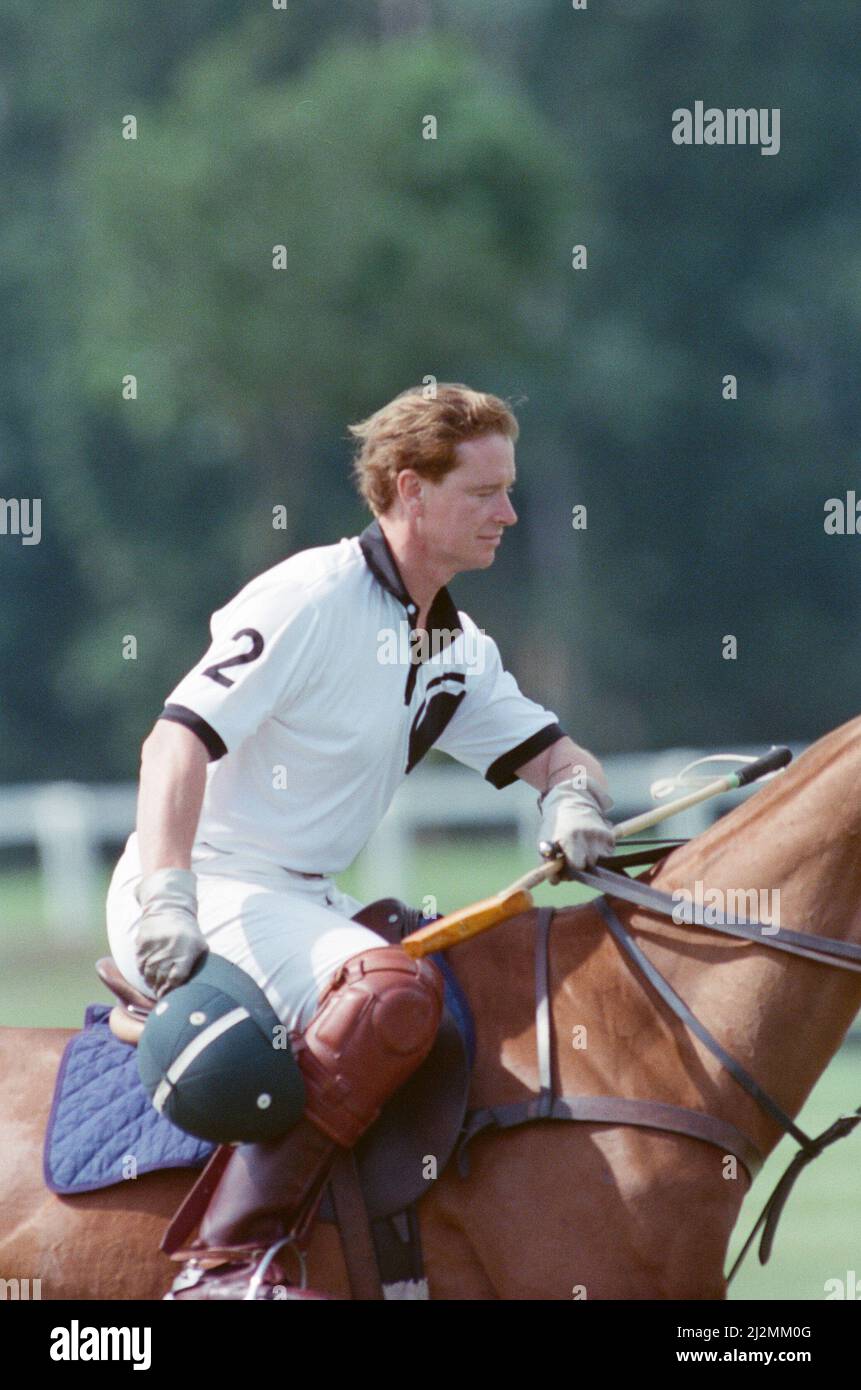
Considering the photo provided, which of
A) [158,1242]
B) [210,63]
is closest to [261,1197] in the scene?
[158,1242]

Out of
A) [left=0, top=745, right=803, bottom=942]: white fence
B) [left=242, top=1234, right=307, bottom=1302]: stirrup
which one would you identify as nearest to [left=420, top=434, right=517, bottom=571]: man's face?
[left=242, top=1234, right=307, bottom=1302]: stirrup

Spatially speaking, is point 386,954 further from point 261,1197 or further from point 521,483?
point 521,483

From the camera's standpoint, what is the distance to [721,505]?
2616 centimetres

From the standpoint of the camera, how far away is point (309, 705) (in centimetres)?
368

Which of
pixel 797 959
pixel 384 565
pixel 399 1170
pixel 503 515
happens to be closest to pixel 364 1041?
pixel 399 1170

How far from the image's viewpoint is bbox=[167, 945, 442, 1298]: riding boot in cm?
343

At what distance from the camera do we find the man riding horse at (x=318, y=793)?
3.46 m

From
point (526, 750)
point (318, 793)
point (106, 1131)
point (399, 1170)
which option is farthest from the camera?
point (526, 750)

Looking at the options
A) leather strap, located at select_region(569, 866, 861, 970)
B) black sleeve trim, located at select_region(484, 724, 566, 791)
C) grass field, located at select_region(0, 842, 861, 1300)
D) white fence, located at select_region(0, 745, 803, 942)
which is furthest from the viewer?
white fence, located at select_region(0, 745, 803, 942)

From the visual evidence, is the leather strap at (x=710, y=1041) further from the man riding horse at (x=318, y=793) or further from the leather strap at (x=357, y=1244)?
the leather strap at (x=357, y=1244)

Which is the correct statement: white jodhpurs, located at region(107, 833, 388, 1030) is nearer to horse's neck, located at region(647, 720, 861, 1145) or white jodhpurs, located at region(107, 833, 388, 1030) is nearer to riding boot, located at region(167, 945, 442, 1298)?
riding boot, located at region(167, 945, 442, 1298)

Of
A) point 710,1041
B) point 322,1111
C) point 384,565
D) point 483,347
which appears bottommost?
point 322,1111

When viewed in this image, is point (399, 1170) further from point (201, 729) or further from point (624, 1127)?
point (201, 729)

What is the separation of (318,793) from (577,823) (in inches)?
19.1
